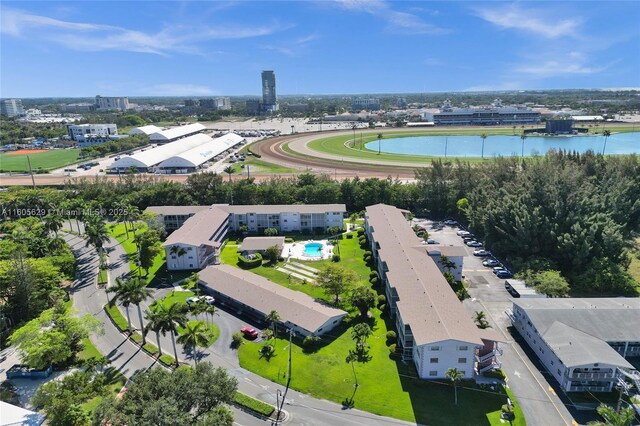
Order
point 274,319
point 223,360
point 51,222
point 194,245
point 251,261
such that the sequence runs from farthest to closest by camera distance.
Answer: point 51,222, point 251,261, point 194,245, point 274,319, point 223,360

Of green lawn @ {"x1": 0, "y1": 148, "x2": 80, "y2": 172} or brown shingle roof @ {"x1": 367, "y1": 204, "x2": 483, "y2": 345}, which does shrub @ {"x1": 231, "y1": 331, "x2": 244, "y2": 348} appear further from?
green lawn @ {"x1": 0, "y1": 148, "x2": 80, "y2": 172}

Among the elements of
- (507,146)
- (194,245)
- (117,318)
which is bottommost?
(117,318)

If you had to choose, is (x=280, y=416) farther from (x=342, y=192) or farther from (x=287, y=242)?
(x=342, y=192)

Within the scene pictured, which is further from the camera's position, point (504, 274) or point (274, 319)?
point (504, 274)

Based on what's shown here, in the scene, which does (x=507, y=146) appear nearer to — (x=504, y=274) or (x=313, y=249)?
(x=504, y=274)

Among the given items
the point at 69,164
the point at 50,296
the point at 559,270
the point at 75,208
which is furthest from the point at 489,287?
the point at 69,164

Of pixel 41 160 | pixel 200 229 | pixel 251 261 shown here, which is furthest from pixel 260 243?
pixel 41 160

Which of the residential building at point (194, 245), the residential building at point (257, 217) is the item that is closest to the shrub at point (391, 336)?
the residential building at point (194, 245)
